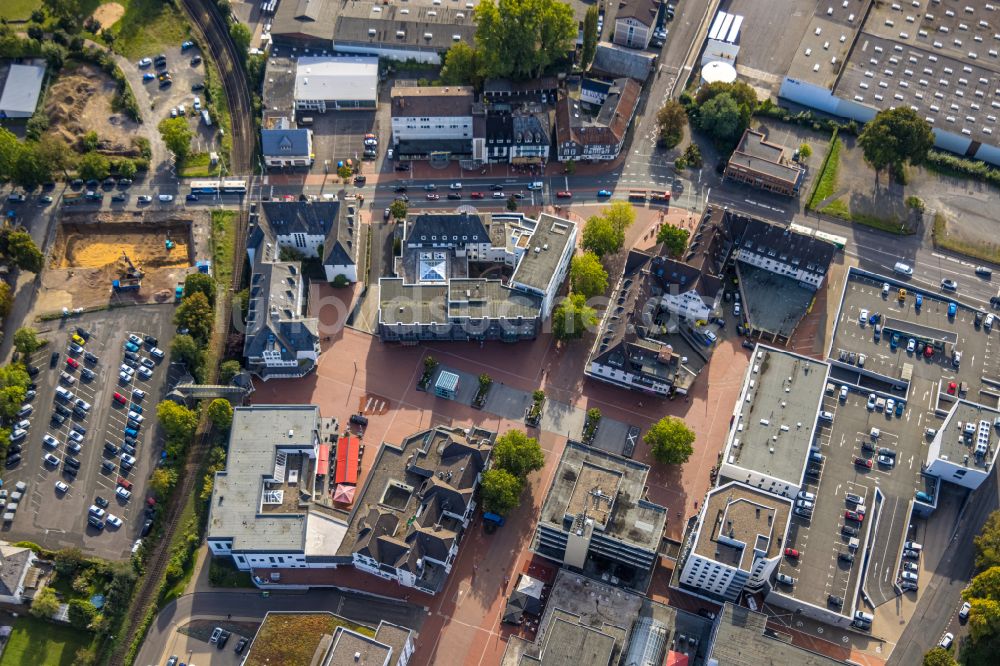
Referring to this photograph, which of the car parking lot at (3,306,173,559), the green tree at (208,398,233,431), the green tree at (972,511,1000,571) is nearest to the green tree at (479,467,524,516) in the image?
the green tree at (208,398,233,431)

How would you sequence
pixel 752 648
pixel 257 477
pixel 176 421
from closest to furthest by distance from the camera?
pixel 752 648 < pixel 257 477 < pixel 176 421

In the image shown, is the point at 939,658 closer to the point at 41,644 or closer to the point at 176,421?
the point at 176,421

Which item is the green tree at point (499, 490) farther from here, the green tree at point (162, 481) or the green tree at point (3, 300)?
the green tree at point (3, 300)

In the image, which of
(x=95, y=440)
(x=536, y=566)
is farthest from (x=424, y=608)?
(x=95, y=440)

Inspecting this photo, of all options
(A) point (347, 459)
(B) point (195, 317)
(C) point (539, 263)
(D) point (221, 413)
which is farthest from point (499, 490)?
(B) point (195, 317)

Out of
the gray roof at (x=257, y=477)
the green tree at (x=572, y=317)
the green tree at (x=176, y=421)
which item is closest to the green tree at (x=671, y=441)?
the green tree at (x=572, y=317)

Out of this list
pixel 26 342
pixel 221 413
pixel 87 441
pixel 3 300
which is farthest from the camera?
pixel 3 300
